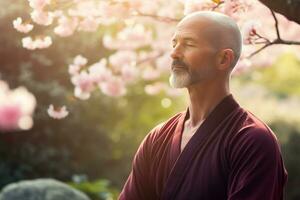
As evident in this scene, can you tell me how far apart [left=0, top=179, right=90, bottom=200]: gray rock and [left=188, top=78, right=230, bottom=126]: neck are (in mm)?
4647

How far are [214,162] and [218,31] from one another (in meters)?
0.60

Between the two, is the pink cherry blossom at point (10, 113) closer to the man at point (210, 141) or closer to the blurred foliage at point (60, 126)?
the blurred foliage at point (60, 126)

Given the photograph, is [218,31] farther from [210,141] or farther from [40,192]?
[40,192]

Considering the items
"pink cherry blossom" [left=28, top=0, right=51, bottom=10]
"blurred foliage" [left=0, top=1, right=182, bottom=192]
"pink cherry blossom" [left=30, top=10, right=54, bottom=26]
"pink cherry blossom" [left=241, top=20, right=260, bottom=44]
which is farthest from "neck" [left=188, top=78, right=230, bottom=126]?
"blurred foliage" [left=0, top=1, right=182, bottom=192]

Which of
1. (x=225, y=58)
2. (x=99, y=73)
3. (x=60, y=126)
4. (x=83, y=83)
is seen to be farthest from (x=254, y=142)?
(x=60, y=126)

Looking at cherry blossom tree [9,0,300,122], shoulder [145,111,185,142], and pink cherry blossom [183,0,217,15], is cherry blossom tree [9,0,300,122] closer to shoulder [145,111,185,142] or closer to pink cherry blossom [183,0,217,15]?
pink cherry blossom [183,0,217,15]

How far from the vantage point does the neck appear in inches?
152

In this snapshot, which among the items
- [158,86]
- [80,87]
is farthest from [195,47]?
[158,86]

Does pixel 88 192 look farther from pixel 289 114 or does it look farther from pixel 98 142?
pixel 289 114

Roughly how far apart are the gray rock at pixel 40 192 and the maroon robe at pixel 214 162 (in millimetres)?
4336

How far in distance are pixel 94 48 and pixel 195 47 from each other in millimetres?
8771

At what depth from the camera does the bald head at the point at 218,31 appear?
12.4 ft

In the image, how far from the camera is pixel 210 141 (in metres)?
3.78

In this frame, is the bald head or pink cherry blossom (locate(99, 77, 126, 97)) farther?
pink cherry blossom (locate(99, 77, 126, 97))
